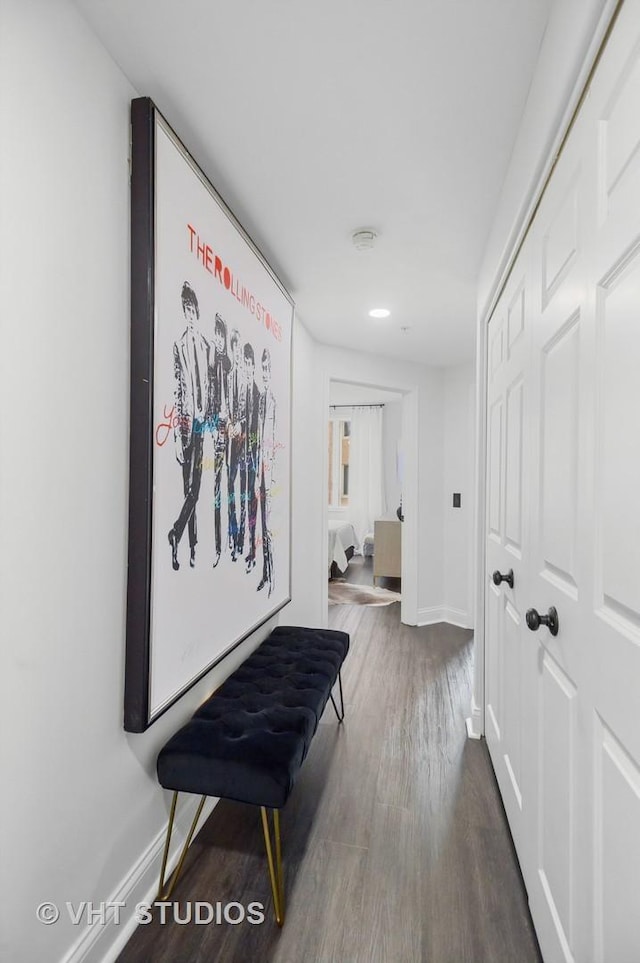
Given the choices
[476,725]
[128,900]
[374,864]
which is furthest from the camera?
[476,725]

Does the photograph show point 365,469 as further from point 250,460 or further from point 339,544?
point 250,460

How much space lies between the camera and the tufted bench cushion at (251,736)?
1.38m

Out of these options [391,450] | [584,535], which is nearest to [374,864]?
[584,535]

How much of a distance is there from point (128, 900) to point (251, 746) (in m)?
0.50

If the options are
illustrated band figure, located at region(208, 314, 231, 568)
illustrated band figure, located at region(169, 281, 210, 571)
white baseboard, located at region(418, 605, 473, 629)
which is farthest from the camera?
white baseboard, located at region(418, 605, 473, 629)

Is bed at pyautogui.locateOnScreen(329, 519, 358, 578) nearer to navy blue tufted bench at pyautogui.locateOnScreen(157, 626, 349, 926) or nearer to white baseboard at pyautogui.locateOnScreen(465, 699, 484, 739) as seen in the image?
white baseboard at pyautogui.locateOnScreen(465, 699, 484, 739)

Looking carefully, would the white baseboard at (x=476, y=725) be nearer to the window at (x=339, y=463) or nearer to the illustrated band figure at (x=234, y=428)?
the illustrated band figure at (x=234, y=428)

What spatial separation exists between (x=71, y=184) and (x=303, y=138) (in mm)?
817

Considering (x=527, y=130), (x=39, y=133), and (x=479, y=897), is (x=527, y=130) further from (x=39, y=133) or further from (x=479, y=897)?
(x=479, y=897)

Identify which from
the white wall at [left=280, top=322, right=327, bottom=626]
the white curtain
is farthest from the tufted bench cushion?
the white curtain

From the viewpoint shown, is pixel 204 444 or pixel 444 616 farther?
pixel 444 616

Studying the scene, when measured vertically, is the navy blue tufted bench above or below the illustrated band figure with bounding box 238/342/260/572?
below

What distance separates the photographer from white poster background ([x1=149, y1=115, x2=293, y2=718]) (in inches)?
53.5

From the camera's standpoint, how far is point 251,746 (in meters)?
1.45
